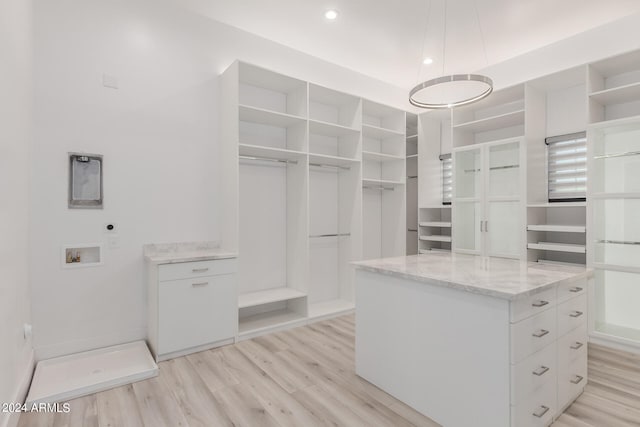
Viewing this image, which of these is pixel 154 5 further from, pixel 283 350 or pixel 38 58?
pixel 283 350

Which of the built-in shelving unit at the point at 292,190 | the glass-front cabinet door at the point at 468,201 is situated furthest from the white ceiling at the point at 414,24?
the glass-front cabinet door at the point at 468,201

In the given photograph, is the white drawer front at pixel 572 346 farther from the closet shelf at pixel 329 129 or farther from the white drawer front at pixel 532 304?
the closet shelf at pixel 329 129

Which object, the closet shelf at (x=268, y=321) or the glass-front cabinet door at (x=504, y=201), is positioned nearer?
the closet shelf at (x=268, y=321)

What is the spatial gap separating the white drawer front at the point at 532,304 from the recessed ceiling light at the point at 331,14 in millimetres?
3030

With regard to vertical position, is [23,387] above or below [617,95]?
below

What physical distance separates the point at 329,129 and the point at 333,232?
1.31 m

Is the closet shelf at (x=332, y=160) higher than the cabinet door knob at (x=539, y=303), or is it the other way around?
the closet shelf at (x=332, y=160)

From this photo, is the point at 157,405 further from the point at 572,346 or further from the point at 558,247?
the point at 558,247

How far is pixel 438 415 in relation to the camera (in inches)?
72.4

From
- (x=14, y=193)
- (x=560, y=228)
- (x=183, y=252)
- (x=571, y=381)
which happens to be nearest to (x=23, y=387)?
(x=14, y=193)

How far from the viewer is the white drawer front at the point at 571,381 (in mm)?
1898

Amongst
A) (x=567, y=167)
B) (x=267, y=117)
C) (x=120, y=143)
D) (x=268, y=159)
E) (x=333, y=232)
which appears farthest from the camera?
(x=333, y=232)

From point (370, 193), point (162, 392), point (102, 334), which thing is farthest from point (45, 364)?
point (370, 193)

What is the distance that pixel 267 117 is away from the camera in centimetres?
345
